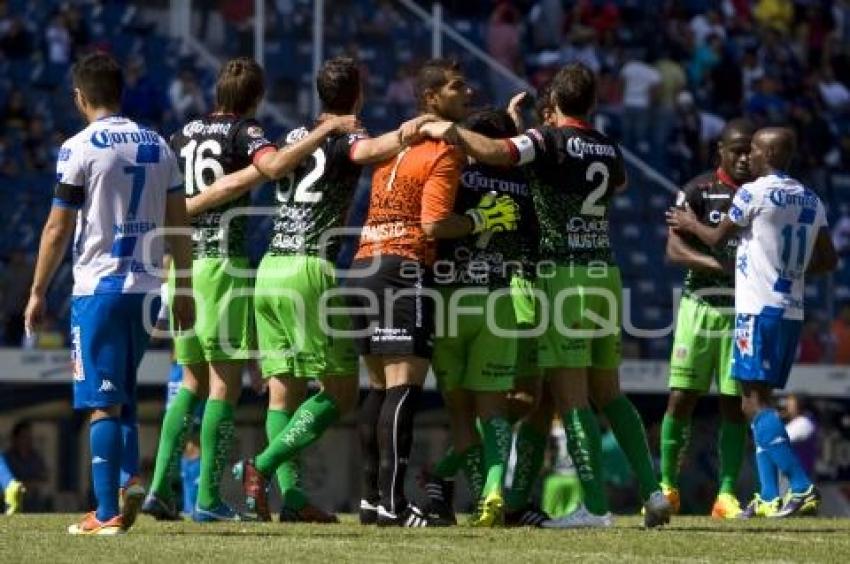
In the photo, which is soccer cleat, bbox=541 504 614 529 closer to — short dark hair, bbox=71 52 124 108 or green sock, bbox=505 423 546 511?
green sock, bbox=505 423 546 511

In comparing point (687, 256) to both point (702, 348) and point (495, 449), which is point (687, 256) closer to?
point (702, 348)

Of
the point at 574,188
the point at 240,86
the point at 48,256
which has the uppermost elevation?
the point at 240,86

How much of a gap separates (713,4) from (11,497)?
59.5 ft

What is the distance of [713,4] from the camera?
3111 centimetres

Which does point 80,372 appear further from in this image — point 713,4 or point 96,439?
point 713,4

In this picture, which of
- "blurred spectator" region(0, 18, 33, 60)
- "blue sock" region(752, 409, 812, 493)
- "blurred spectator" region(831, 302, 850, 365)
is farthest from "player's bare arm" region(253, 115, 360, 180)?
"blurred spectator" region(0, 18, 33, 60)

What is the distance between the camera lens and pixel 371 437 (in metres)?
12.7

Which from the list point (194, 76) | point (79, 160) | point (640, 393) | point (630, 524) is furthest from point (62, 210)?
point (194, 76)

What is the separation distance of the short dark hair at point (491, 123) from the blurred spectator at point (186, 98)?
12706 millimetres

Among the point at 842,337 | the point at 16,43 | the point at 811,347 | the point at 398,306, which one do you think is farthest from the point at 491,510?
the point at 16,43

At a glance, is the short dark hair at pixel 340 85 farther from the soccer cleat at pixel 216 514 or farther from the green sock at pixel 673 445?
the green sock at pixel 673 445

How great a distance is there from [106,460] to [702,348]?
475 cm

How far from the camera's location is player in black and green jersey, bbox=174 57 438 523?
12.4 meters

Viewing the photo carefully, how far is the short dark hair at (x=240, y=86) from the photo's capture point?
12922 millimetres
